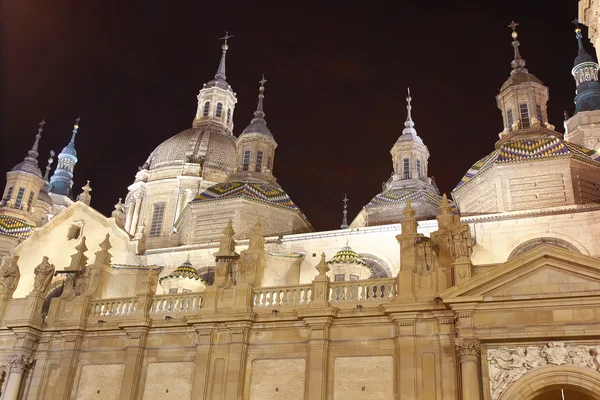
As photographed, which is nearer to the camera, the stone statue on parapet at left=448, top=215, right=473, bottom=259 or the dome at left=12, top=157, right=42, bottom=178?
the stone statue on parapet at left=448, top=215, right=473, bottom=259

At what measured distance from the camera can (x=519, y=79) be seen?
132ft

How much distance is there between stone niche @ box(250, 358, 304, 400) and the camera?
20344 mm

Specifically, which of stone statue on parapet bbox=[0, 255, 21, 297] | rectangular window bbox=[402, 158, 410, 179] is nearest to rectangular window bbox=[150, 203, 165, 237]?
rectangular window bbox=[402, 158, 410, 179]

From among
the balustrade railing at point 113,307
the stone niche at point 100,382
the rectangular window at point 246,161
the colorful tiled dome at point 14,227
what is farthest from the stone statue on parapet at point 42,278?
the colorful tiled dome at point 14,227

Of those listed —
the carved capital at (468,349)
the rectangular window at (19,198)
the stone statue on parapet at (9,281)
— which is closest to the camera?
the carved capital at (468,349)

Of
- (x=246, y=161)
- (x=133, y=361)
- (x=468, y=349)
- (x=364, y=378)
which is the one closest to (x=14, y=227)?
(x=246, y=161)

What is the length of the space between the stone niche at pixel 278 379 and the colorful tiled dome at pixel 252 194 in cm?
1943

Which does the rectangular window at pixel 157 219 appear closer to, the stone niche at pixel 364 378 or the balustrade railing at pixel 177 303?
the balustrade railing at pixel 177 303

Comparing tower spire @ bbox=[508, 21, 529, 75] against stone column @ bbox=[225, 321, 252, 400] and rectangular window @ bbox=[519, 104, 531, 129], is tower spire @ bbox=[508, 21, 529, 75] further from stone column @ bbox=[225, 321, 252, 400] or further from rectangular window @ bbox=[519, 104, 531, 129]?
stone column @ bbox=[225, 321, 252, 400]

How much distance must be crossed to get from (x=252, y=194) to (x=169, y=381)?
19.2 meters

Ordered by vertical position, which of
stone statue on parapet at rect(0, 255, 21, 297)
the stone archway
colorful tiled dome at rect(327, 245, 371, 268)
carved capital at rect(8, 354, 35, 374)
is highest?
colorful tiled dome at rect(327, 245, 371, 268)

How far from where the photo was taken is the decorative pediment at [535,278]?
1780 centimetres

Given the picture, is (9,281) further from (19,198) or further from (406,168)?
(19,198)

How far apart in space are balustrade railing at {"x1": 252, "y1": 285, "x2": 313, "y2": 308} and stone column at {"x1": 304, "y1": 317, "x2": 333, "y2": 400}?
997mm
